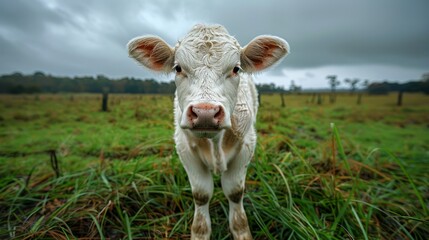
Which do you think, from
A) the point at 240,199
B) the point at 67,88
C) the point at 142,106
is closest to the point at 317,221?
the point at 240,199

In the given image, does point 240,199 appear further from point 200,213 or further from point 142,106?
point 142,106

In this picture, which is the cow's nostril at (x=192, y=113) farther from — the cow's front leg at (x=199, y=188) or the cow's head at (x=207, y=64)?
the cow's front leg at (x=199, y=188)

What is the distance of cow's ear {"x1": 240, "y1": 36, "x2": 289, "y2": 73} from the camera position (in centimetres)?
197

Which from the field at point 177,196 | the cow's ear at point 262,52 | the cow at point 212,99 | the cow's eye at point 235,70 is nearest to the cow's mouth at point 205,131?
the cow at point 212,99

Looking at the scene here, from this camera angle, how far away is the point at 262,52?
2047mm

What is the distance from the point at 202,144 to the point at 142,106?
577 cm

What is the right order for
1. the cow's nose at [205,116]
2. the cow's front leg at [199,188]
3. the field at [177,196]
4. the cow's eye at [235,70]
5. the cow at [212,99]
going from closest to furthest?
the cow's nose at [205,116] → the cow at [212,99] → the cow's eye at [235,70] → the cow's front leg at [199,188] → the field at [177,196]

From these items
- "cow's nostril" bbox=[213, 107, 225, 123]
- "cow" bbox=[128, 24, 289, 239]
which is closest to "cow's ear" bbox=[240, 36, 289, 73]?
"cow" bbox=[128, 24, 289, 239]

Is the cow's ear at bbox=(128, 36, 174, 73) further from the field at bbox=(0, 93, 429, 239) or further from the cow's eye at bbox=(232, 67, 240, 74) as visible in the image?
the field at bbox=(0, 93, 429, 239)

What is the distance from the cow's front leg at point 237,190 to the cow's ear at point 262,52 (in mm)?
794

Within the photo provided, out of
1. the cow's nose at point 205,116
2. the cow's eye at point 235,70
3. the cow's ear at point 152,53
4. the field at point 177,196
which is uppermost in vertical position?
the cow's ear at point 152,53

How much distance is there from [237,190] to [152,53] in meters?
1.52

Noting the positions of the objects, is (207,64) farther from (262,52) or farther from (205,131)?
(262,52)

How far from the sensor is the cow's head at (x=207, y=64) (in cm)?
143
